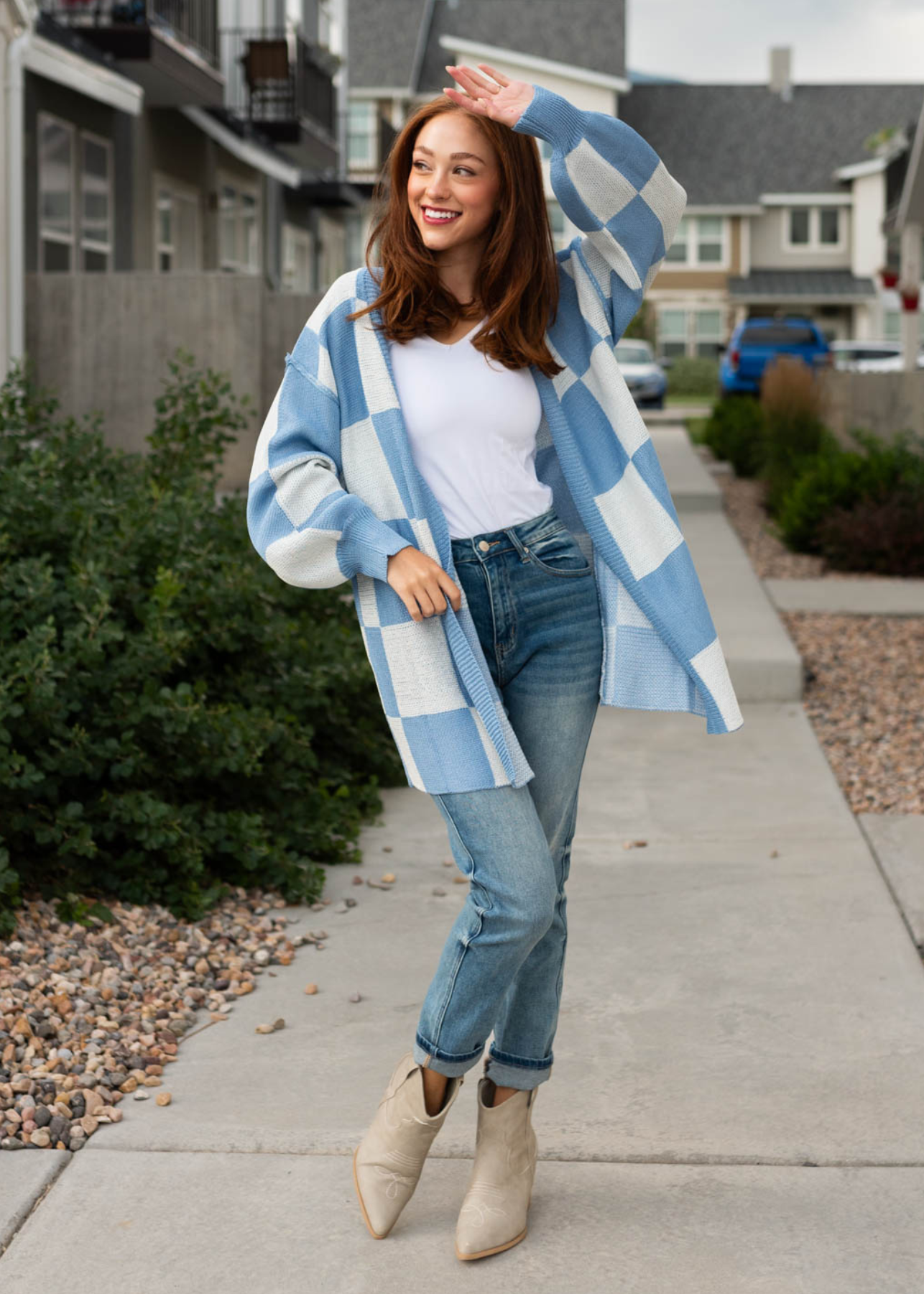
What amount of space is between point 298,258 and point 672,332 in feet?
75.7

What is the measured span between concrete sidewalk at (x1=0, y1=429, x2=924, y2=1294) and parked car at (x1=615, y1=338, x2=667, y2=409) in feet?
84.6

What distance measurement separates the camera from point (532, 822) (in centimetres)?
258

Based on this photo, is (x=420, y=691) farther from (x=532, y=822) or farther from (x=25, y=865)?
(x=25, y=865)

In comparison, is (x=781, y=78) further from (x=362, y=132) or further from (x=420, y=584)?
(x=420, y=584)

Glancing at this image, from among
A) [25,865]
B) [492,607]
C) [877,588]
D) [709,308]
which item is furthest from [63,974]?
→ [709,308]

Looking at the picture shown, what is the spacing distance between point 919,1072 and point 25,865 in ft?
7.60

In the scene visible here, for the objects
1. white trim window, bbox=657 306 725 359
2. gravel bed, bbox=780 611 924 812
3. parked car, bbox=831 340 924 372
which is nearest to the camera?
gravel bed, bbox=780 611 924 812

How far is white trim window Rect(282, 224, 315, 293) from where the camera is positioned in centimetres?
2259

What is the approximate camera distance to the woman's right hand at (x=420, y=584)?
247cm

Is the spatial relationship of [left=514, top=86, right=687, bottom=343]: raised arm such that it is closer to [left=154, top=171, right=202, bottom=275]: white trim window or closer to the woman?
the woman

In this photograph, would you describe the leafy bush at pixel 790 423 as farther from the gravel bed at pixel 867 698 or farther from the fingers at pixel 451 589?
the fingers at pixel 451 589

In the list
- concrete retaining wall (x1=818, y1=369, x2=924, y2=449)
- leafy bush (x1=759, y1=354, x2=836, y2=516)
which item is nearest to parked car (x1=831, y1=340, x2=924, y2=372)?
concrete retaining wall (x1=818, y1=369, x2=924, y2=449)

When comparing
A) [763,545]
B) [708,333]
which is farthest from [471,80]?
[708,333]

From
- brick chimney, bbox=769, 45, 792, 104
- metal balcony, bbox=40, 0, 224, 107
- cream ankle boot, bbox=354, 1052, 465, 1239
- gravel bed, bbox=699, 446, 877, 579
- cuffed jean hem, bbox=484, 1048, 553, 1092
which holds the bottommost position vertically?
cream ankle boot, bbox=354, 1052, 465, 1239
